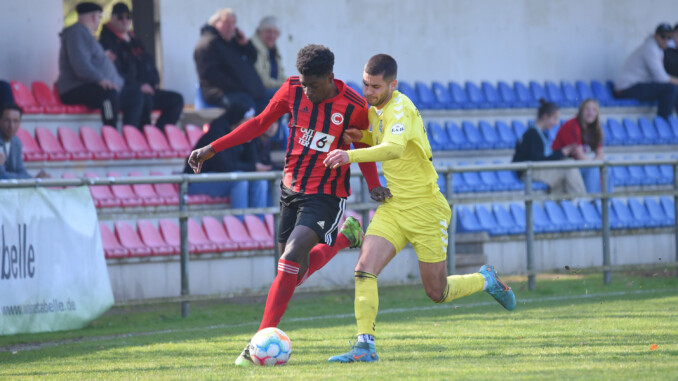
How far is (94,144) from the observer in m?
12.6

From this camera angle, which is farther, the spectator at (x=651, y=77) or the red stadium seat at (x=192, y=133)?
the spectator at (x=651, y=77)

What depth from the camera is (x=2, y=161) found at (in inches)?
403

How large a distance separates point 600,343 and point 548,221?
284 inches

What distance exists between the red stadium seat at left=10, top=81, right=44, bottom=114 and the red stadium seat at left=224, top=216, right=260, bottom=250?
3.09m

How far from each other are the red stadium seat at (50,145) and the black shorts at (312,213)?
6063mm

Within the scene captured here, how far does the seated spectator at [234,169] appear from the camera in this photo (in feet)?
36.8

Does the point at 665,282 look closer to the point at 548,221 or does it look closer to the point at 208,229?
the point at 548,221

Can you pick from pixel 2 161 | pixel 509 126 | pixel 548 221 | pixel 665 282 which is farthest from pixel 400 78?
pixel 2 161

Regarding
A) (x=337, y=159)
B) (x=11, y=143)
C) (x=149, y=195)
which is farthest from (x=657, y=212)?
(x=337, y=159)

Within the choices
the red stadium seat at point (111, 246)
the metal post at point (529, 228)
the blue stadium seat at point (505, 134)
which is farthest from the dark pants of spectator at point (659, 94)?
the red stadium seat at point (111, 246)

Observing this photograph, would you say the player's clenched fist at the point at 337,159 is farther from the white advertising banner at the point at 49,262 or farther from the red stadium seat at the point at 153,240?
the red stadium seat at the point at 153,240

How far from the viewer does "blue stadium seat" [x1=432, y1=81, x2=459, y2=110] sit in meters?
16.5

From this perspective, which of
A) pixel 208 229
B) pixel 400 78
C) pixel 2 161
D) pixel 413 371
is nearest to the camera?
pixel 413 371

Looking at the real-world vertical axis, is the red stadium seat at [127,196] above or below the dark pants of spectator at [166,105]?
below
